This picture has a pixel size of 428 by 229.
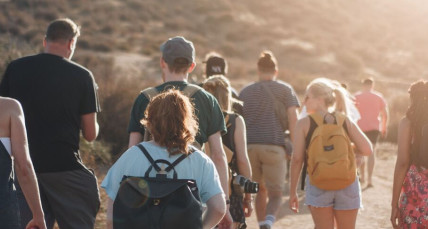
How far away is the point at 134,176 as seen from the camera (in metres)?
3.76

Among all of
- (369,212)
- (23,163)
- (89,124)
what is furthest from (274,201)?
(23,163)

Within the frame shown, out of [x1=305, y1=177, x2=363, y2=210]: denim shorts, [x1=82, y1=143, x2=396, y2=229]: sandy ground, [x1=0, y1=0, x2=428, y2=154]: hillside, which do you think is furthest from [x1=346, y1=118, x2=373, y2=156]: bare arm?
[x1=0, y1=0, x2=428, y2=154]: hillside

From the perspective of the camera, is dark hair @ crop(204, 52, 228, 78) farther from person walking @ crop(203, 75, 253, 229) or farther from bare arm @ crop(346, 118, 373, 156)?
bare arm @ crop(346, 118, 373, 156)

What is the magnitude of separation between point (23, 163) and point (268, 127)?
4311 mm

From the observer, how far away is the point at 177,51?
15.8 ft

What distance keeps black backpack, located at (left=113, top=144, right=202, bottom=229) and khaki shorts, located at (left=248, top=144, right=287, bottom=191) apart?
4.49 metres

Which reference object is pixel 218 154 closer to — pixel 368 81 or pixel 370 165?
pixel 368 81

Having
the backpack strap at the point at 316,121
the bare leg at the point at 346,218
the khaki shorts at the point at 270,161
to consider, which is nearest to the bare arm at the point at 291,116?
the khaki shorts at the point at 270,161

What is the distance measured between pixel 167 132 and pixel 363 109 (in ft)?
30.2

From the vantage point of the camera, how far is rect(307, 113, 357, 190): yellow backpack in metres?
5.82

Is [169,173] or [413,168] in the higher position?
[169,173]

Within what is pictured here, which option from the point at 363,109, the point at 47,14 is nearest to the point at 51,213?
the point at 363,109

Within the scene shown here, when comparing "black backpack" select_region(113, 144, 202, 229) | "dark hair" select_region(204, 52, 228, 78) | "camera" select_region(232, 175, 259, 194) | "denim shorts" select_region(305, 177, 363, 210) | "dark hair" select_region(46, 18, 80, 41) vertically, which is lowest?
"denim shorts" select_region(305, 177, 363, 210)

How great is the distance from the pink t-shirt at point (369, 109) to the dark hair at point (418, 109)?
699cm
